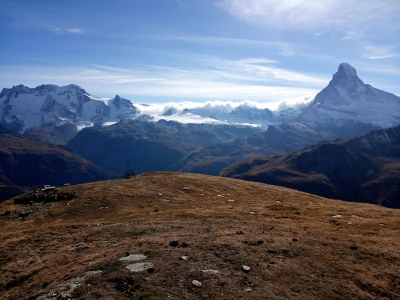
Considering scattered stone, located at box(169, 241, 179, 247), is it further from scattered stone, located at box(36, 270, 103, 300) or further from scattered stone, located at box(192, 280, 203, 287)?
scattered stone, located at box(36, 270, 103, 300)

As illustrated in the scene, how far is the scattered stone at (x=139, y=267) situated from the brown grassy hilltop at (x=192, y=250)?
0.15 m

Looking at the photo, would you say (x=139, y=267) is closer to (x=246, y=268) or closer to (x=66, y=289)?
(x=66, y=289)

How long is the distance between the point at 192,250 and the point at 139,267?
532 centimetres

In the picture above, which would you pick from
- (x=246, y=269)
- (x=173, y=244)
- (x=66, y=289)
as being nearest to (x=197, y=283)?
(x=246, y=269)

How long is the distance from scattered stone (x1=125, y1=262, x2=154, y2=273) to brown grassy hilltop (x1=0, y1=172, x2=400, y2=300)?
0.15 m

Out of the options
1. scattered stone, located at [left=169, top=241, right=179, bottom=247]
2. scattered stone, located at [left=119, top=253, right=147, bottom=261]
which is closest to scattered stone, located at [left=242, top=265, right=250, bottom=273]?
scattered stone, located at [left=169, top=241, right=179, bottom=247]

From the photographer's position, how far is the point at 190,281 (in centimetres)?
2239

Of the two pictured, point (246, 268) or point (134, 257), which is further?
point (134, 257)

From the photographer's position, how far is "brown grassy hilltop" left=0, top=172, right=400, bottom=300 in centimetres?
2216

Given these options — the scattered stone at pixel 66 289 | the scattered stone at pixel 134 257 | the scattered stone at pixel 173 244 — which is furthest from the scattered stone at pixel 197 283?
the scattered stone at pixel 173 244

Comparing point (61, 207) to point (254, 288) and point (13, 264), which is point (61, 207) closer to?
point (13, 264)

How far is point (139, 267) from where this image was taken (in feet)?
79.8

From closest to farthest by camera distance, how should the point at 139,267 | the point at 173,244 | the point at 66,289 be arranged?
the point at 66,289 < the point at 139,267 < the point at 173,244

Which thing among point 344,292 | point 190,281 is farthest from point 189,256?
point 344,292
